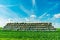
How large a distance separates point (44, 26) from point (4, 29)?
92.9 inches

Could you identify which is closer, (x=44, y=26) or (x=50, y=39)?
(x=50, y=39)

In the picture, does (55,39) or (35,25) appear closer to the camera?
(55,39)

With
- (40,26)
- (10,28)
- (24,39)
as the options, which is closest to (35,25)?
(40,26)

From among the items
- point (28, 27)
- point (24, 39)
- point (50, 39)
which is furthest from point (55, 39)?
point (28, 27)

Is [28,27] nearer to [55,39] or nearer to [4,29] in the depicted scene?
[4,29]

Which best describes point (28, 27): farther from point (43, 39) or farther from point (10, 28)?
point (43, 39)

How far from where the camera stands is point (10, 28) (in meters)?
15.7

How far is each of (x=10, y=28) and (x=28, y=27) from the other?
1.21 m

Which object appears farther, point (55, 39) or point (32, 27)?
point (32, 27)

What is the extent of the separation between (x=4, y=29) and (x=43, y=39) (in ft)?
18.4

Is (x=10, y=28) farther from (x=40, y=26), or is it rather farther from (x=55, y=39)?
(x=55, y=39)

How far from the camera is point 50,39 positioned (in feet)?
31.9

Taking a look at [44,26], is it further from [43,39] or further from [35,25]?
[43,39]

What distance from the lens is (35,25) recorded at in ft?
51.0
